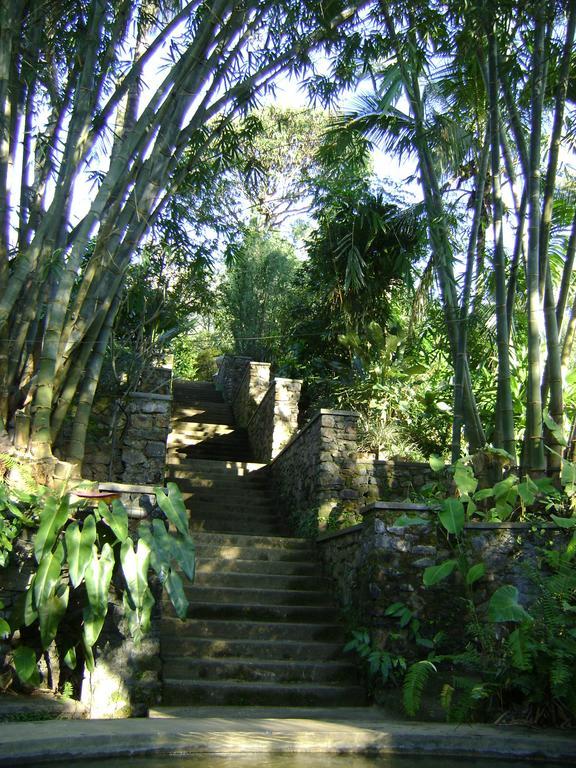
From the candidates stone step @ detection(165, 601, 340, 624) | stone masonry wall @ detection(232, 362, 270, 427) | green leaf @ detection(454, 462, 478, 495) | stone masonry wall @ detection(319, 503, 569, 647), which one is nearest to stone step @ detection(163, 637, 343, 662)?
stone step @ detection(165, 601, 340, 624)

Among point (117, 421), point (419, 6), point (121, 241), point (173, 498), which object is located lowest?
point (173, 498)

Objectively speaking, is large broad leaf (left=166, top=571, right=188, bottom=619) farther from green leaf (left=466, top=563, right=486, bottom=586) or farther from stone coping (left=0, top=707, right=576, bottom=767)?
green leaf (left=466, top=563, right=486, bottom=586)

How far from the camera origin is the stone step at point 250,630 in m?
5.12

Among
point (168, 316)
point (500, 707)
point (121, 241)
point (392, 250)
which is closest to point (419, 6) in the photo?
point (392, 250)

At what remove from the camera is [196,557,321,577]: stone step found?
598 centimetres

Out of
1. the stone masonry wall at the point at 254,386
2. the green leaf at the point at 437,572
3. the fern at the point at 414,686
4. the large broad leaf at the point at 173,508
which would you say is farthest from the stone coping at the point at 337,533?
the stone masonry wall at the point at 254,386

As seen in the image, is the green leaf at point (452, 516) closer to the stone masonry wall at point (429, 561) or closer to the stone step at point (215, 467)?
the stone masonry wall at point (429, 561)

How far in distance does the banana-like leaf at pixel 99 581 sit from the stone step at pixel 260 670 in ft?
3.46

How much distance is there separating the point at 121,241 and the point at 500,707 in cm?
426

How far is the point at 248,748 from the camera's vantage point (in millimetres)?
3088

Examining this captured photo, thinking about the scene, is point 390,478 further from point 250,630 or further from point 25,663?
point 25,663

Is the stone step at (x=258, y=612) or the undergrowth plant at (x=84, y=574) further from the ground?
the undergrowth plant at (x=84, y=574)

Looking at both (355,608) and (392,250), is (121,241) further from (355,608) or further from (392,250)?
(392,250)

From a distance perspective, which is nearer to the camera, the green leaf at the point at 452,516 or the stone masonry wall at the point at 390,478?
the green leaf at the point at 452,516
